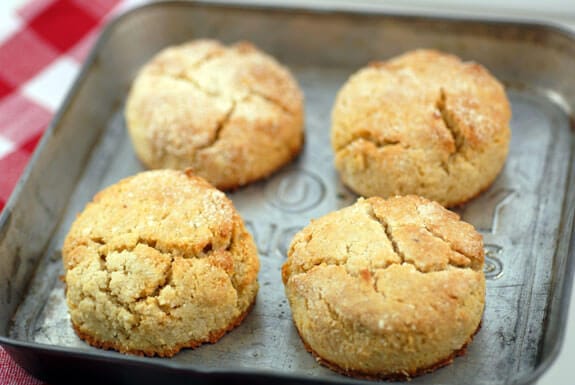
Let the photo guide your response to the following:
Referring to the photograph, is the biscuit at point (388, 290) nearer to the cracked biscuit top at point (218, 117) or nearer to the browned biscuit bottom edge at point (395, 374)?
the browned biscuit bottom edge at point (395, 374)

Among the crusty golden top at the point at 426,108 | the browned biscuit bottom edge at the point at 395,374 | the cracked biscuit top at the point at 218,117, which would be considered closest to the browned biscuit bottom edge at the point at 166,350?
the browned biscuit bottom edge at the point at 395,374

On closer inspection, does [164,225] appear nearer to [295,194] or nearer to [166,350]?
[166,350]

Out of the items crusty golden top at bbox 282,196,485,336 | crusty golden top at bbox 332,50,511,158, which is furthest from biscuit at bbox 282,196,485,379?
crusty golden top at bbox 332,50,511,158

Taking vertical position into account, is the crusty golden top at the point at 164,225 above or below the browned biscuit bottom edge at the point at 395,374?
above

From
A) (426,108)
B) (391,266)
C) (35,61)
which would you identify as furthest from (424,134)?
(35,61)

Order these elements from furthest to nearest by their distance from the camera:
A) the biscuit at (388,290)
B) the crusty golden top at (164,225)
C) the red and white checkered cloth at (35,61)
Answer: the red and white checkered cloth at (35,61) < the crusty golden top at (164,225) < the biscuit at (388,290)

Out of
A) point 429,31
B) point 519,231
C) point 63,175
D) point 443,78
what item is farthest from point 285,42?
point 519,231

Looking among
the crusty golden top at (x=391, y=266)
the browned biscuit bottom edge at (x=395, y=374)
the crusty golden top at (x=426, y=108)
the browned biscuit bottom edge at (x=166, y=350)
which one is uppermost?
the crusty golden top at (x=426, y=108)

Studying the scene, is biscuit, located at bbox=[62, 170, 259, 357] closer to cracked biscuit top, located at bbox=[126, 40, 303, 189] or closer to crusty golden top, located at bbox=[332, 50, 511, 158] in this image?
cracked biscuit top, located at bbox=[126, 40, 303, 189]
